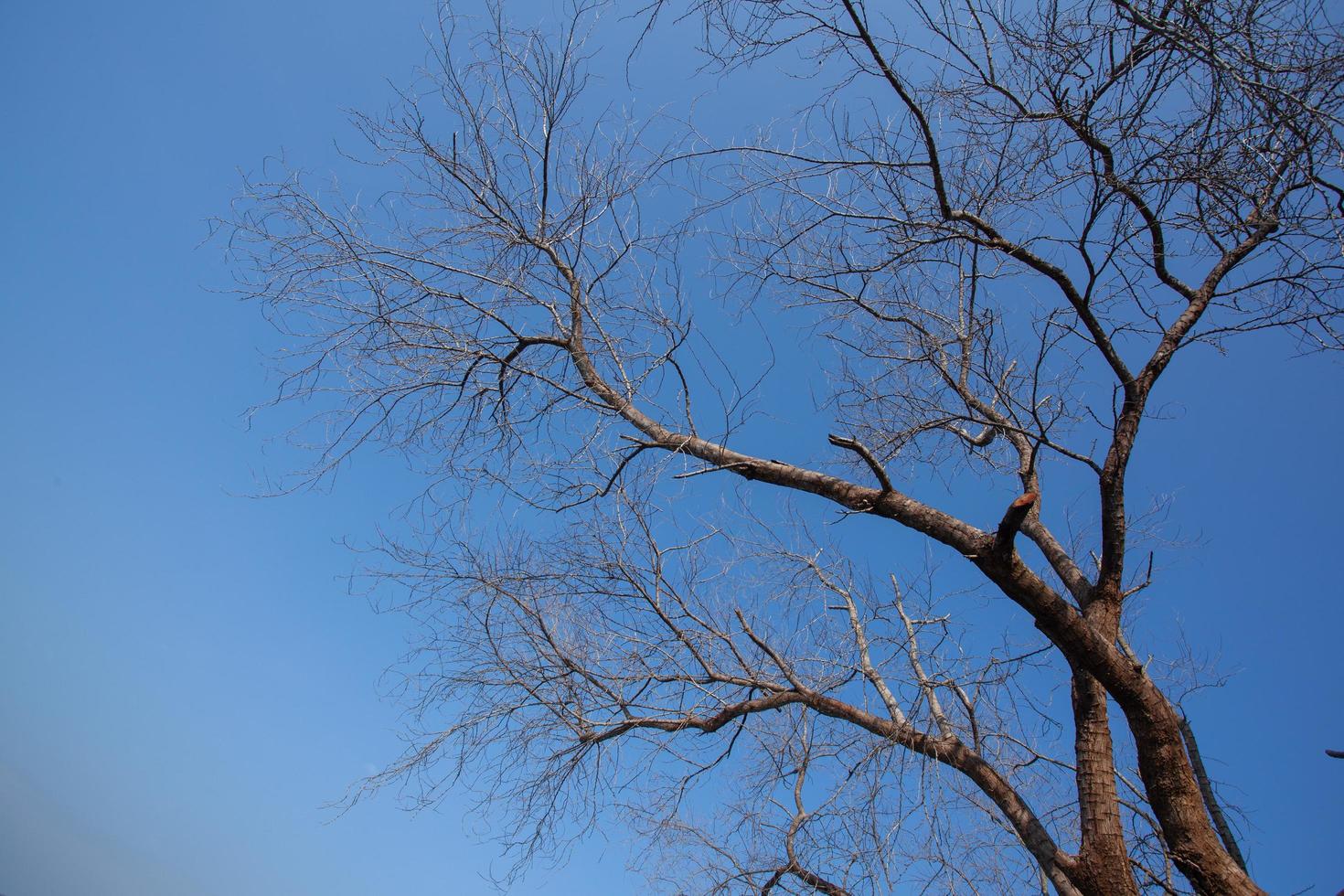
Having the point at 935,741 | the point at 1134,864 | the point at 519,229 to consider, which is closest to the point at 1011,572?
the point at 935,741

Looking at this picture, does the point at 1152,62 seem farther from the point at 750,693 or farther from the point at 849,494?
the point at 750,693

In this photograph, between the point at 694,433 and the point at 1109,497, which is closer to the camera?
the point at 1109,497

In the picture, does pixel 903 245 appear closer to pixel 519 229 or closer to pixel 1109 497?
pixel 1109 497

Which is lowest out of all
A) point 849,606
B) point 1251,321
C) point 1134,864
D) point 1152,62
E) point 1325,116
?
point 1134,864

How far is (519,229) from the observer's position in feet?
14.9

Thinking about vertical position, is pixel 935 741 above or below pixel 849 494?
below

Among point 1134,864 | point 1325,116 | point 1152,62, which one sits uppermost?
point 1152,62

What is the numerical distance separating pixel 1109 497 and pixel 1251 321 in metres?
1.04

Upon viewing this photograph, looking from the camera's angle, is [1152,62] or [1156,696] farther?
[1156,696]

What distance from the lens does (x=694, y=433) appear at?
170 inches

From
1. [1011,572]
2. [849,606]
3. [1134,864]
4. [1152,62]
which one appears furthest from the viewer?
[849,606]

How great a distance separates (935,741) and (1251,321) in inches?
99.2

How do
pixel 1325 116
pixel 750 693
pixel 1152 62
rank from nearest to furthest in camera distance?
pixel 1325 116 → pixel 1152 62 → pixel 750 693

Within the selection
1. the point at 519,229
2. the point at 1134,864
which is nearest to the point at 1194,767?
the point at 1134,864
